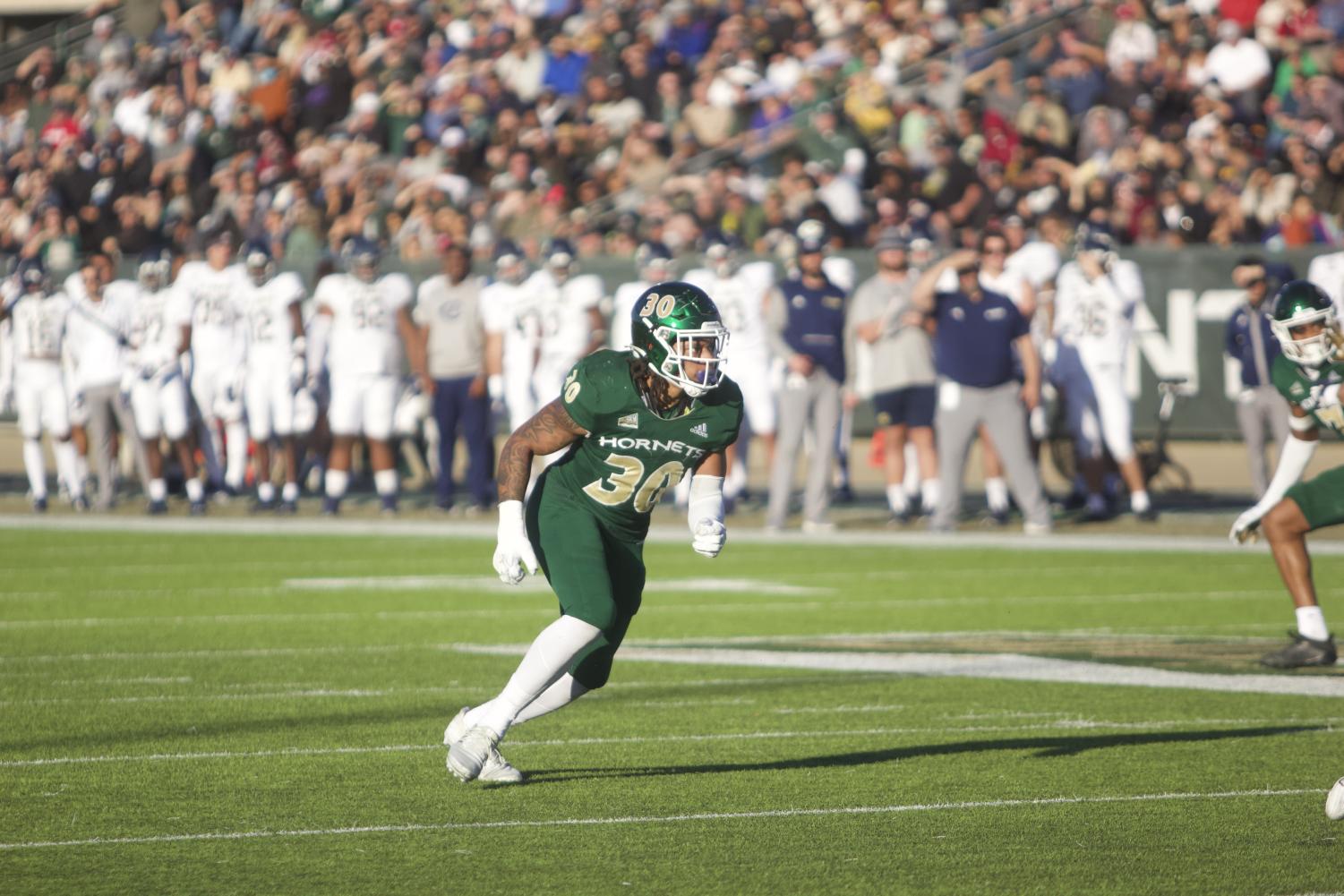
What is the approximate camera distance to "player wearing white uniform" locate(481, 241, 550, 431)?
17.9 m

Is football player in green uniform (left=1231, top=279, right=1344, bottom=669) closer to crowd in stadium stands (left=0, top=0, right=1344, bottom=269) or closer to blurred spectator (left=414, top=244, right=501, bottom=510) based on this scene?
crowd in stadium stands (left=0, top=0, right=1344, bottom=269)

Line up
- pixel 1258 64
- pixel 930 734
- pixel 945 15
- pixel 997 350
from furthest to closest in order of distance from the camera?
pixel 945 15 < pixel 1258 64 < pixel 997 350 < pixel 930 734

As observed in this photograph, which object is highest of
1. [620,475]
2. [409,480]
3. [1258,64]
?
[1258,64]

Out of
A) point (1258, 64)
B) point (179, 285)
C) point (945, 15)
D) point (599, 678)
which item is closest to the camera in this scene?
point (599, 678)

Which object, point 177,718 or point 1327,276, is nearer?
point 177,718

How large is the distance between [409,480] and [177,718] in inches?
547

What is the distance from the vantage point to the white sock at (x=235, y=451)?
61.0 ft

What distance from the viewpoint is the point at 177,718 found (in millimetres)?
7723

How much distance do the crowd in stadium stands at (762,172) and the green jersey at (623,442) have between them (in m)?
8.77

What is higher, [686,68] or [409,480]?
[686,68]

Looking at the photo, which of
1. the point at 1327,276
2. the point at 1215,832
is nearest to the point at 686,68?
the point at 1327,276

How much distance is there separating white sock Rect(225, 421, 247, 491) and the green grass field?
577 centimetres

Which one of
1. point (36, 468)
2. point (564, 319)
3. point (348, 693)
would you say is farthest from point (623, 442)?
point (36, 468)

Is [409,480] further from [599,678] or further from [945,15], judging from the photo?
[599,678]
